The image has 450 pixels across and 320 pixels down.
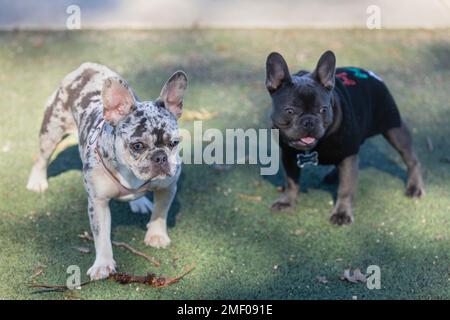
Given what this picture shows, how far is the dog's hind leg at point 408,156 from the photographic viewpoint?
6.28 m

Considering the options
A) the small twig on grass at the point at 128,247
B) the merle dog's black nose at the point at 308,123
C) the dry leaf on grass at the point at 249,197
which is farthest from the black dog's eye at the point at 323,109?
the small twig on grass at the point at 128,247

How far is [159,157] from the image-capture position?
4.66 metres

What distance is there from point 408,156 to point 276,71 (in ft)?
4.81

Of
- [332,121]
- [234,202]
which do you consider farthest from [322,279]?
[234,202]

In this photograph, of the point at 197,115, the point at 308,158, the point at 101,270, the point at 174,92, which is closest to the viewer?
the point at 174,92

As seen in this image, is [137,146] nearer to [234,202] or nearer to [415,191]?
[234,202]

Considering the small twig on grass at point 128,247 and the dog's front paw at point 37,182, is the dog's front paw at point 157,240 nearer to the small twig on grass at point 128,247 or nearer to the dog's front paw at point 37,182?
the small twig on grass at point 128,247

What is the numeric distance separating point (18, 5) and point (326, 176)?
5.42 metres

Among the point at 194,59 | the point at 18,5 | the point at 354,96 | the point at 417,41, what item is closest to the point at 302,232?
the point at 354,96

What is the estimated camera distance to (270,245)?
5.55 m

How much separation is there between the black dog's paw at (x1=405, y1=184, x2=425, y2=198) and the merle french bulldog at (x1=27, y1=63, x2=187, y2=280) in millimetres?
2083

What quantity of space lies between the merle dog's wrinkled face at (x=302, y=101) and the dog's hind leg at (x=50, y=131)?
5.06 feet

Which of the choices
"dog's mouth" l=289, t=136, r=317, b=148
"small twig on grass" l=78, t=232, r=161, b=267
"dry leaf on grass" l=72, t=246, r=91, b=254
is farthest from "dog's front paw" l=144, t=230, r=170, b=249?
"dog's mouth" l=289, t=136, r=317, b=148

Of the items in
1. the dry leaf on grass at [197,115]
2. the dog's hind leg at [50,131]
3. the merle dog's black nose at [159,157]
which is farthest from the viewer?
the dry leaf on grass at [197,115]
